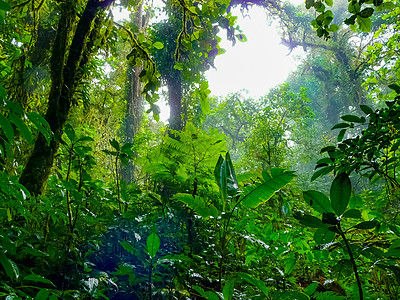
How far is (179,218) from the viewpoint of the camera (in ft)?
5.16

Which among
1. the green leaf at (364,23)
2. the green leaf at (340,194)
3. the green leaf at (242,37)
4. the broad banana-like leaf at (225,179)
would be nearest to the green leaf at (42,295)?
the broad banana-like leaf at (225,179)

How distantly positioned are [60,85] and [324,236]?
5.77ft

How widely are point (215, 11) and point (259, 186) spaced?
33.0 inches

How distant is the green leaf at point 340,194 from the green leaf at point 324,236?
0.27 ft

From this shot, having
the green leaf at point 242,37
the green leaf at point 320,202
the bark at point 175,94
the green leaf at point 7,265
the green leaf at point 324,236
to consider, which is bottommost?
the green leaf at point 7,265

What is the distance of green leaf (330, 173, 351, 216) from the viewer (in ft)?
2.13

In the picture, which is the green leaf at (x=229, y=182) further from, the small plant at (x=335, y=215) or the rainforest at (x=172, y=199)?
the small plant at (x=335, y=215)

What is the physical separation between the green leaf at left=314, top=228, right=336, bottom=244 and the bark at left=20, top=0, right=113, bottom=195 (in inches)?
60.2

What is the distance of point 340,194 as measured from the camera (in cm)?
66

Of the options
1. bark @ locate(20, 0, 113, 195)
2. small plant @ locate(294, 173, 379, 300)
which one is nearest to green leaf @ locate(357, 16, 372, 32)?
small plant @ locate(294, 173, 379, 300)

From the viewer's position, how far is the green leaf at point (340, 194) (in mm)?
649

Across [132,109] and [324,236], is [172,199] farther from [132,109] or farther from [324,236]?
[132,109]

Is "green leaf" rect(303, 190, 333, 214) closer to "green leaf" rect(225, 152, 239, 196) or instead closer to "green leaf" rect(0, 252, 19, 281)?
"green leaf" rect(225, 152, 239, 196)

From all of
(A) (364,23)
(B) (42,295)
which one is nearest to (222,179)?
(B) (42,295)
